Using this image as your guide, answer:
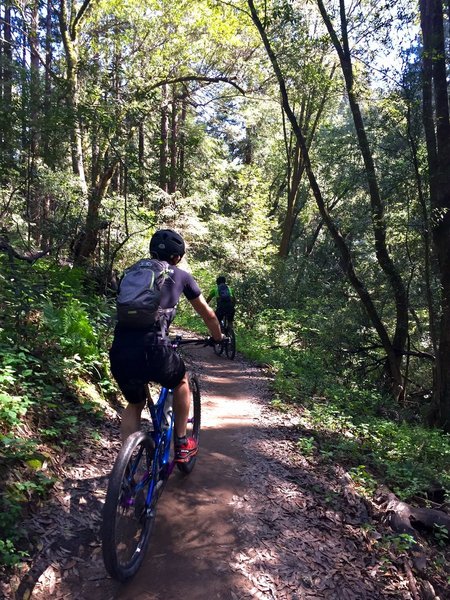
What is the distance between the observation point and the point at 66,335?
18.0ft

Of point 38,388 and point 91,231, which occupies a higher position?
point 91,231

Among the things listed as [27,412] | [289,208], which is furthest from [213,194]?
[27,412]

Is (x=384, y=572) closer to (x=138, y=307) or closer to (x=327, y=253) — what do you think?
(x=138, y=307)

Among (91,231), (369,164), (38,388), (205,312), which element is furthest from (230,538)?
(369,164)

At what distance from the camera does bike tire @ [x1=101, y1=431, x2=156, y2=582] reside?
254 cm

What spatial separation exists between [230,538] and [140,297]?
2.06 meters

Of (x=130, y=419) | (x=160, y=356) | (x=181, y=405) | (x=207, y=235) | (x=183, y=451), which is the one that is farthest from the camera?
(x=207, y=235)

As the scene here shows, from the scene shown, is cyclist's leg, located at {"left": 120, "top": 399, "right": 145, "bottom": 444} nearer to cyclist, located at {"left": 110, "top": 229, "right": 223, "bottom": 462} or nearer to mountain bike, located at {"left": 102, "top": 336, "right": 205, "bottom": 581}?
cyclist, located at {"left": 110, "top": 229, "right": 223, "bottom": 462}

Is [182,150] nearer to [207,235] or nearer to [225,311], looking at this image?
[207,235]

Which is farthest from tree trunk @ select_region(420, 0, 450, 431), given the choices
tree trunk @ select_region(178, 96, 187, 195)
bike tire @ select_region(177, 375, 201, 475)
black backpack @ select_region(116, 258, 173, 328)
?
black backpack @ select_region(116, 258, 173, 328)

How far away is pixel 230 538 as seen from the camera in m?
3.52

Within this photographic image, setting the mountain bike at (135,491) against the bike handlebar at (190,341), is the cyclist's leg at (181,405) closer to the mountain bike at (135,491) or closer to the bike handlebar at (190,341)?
the mountain bike at (135,491)

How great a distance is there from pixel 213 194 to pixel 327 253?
715 cm

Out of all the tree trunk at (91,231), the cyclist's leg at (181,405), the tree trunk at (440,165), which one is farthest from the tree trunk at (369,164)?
the cyclist's leg at (181,405)
